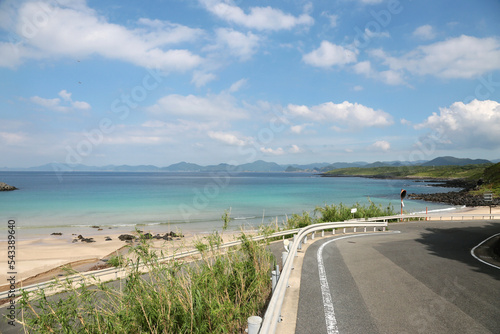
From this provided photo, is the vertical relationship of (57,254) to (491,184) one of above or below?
below

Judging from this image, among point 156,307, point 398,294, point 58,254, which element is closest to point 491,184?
point 398,294

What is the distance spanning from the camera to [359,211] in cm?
2314

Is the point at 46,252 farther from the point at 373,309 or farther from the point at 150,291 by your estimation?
the point at 373,309

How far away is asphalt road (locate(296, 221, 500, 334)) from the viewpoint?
4785 mm

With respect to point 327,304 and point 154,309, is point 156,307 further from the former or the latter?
point 327,304

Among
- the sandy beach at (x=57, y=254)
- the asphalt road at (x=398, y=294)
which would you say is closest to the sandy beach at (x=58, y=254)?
the sandy beach at (x=57, y=254)

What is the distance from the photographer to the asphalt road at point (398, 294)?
15.7 feet

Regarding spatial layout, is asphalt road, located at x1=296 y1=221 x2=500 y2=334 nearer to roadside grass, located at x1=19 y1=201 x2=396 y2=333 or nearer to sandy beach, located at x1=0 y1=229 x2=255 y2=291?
roadside grass, located at x1=19 y1=201 x2=396 y2=333

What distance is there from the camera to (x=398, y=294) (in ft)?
20.5

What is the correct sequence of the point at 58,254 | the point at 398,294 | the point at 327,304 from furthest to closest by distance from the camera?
1. the point at 58,254
2. the point at 398,294
3. the point at 327,304

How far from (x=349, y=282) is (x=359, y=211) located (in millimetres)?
17185

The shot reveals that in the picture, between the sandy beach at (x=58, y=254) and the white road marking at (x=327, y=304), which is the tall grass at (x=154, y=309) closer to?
the white road marking at (x=327, y=304)

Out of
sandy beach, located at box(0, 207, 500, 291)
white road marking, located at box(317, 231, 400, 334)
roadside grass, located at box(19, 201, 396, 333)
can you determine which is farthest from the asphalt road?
sandy beach, located at box(0, 207, 500, 291)

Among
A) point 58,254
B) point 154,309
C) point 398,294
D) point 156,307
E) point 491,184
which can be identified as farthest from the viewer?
point 491,184
